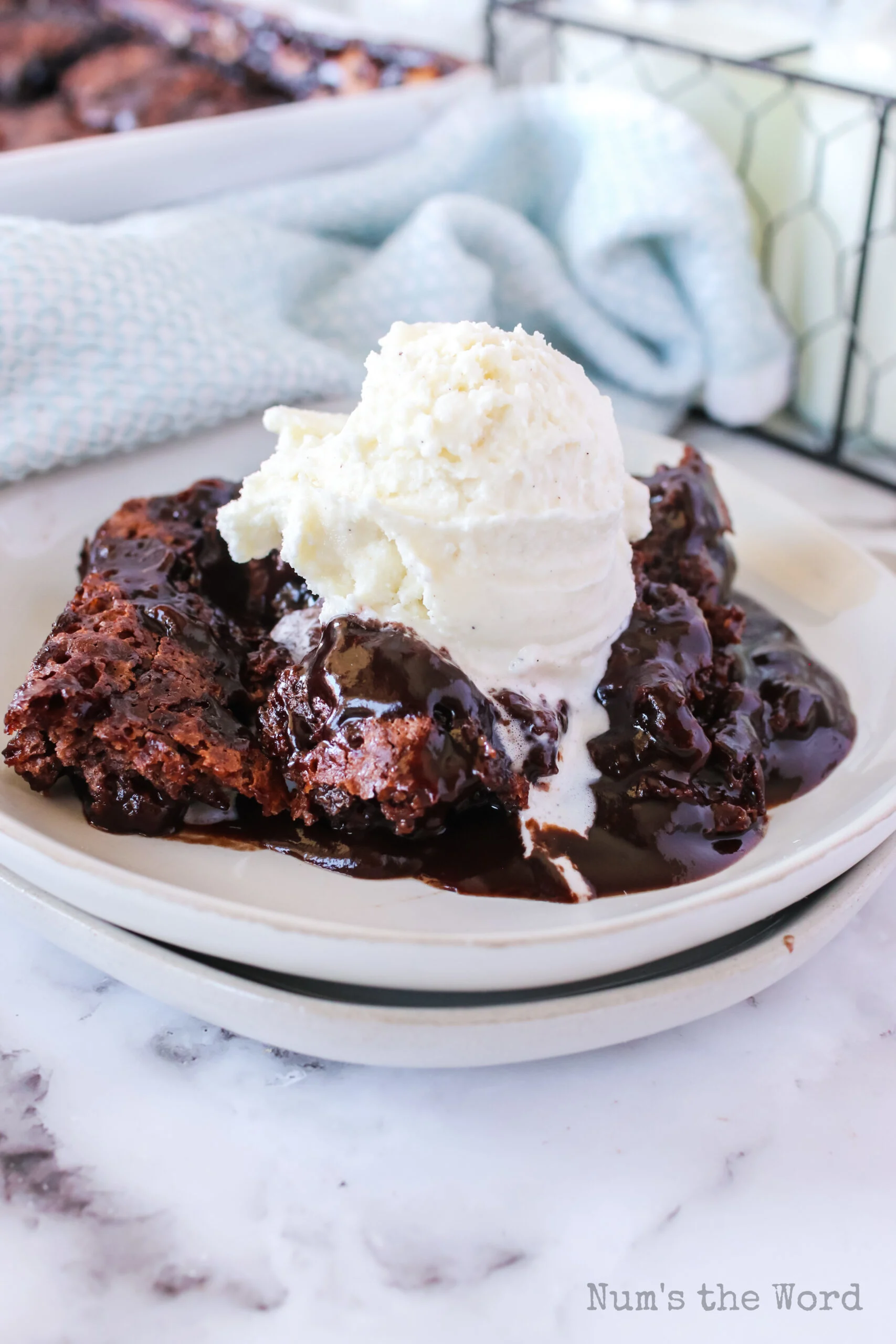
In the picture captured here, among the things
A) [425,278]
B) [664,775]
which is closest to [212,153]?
[425,278]

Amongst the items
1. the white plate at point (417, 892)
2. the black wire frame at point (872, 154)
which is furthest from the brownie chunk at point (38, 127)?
the white plate at point (417, 892)

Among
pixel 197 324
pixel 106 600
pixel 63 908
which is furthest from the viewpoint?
pixel 197 324

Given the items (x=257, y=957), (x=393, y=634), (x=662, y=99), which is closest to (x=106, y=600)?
(x=393, y=634)

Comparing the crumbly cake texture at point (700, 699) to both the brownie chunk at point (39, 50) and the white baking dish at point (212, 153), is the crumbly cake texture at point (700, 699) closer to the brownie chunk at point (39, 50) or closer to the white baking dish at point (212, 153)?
the white baking dish at point (212, 153)

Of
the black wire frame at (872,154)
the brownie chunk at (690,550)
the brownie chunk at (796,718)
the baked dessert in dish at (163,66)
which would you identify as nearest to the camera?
the brownie chunk at (796,718)

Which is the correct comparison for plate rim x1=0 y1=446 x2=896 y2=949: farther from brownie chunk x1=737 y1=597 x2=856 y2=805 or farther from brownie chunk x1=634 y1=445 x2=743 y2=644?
brownie chunk x1=634 y1=445 x2=743 y2=644

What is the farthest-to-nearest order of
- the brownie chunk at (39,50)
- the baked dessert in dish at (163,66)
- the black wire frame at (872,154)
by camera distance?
1. the brownie chunk at (39,50)
2. the baked dessert in dish at (163,66)
3. the black wire frame at (872,154)

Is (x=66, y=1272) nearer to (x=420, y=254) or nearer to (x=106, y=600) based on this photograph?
(x=106, y=600)
